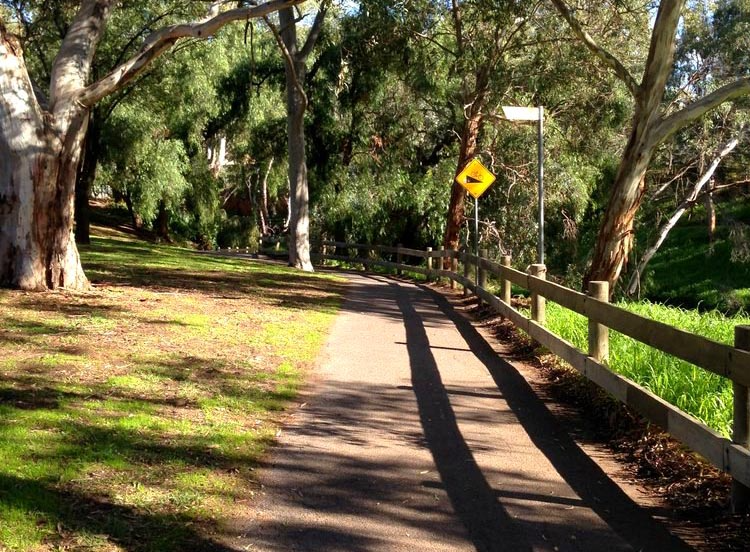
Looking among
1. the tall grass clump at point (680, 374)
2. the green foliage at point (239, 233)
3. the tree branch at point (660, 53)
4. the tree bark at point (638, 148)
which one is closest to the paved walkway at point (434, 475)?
the tall grass clump at point (680, 374)

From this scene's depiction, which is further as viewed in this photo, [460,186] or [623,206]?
[460,186]

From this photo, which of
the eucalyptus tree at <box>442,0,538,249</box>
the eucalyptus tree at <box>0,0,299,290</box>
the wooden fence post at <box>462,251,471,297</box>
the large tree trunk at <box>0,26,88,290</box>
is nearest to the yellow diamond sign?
the wooden fence post at <box>462,251,471,297</box>

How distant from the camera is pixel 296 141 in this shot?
2591 cm

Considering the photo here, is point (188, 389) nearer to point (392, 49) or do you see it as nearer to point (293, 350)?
point (293, 350)

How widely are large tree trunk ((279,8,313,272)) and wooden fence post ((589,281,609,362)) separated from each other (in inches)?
711

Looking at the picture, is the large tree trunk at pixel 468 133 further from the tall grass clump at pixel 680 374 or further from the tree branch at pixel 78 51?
the tall grass clump at pixel 680 374

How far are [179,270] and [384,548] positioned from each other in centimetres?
1596

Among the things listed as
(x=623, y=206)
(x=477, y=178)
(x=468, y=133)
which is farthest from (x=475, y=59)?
(x=623, y=206)

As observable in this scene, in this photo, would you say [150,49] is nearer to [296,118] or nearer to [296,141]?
[296,118]

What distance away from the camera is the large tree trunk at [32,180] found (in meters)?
11.6

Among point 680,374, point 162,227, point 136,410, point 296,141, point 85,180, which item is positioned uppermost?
point 296,141

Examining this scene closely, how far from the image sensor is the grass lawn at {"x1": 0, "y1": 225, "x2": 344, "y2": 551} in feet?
15.3

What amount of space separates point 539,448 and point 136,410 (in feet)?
10.6

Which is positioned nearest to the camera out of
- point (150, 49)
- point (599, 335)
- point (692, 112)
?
point (599, 335)
